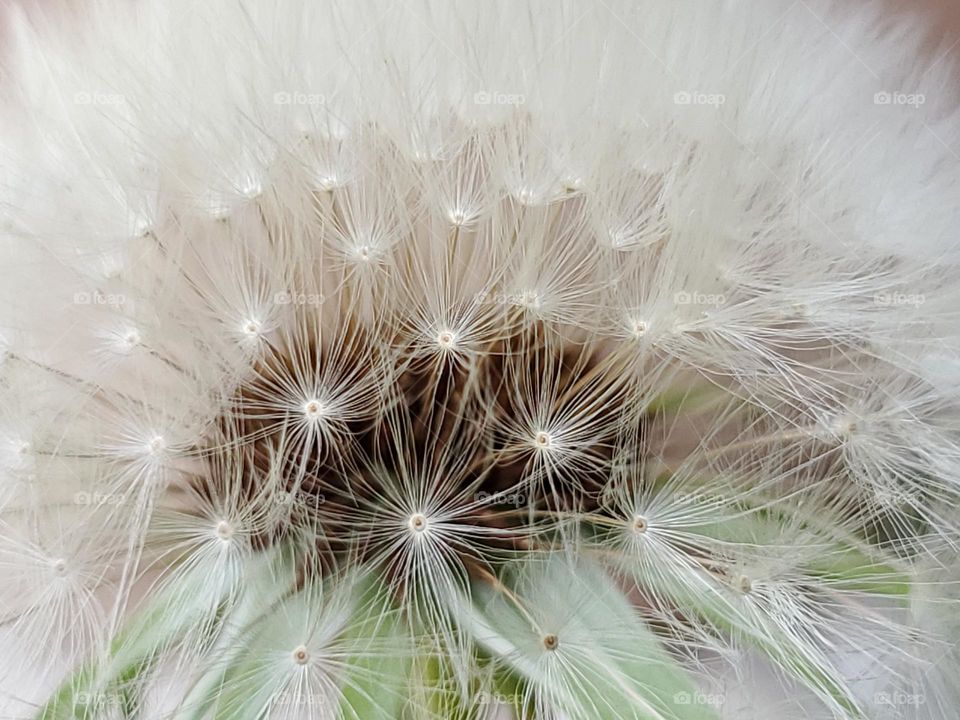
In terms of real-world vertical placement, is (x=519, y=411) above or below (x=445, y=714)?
above

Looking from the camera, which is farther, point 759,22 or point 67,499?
point 759,22

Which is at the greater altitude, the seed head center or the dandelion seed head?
the seed head center

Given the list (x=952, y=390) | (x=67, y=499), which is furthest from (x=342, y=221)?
(x=952, y=390)

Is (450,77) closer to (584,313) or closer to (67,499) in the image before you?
(584,313)

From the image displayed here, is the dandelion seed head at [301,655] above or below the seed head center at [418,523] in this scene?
below

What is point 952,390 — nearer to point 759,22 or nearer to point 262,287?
point 759,22

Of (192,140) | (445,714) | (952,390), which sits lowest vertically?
(445,714)

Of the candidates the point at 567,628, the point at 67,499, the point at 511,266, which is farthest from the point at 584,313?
the point at 67,499

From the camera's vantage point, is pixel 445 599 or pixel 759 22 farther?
pixel 759 22

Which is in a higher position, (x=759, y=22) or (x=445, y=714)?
(x=759, y=22)
